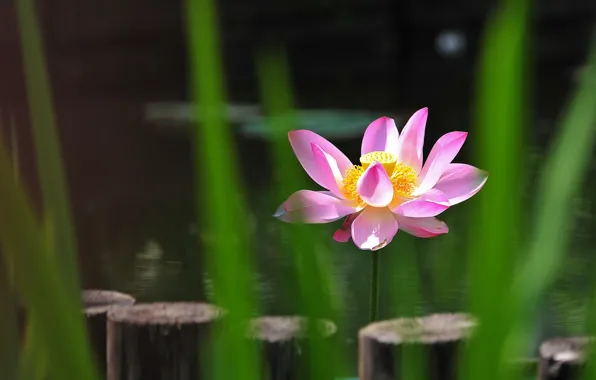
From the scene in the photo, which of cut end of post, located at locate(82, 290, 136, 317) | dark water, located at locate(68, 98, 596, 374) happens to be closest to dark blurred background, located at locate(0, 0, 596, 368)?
dark water, located at locate(68, 98, 596, 374)

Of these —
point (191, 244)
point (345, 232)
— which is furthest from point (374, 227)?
point (191, 244)

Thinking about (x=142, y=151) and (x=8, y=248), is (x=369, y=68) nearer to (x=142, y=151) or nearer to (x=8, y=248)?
(x=142, y=151)

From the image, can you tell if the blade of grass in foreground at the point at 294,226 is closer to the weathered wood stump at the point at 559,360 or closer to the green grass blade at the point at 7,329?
the green grass blade at the point at 7,329

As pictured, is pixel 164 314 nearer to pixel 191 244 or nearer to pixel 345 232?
pixel 345 232

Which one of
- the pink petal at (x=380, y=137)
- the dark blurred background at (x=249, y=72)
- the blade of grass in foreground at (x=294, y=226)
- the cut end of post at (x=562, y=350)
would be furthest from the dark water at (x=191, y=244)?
the blade of grass in foreground at (x=294, y=226)

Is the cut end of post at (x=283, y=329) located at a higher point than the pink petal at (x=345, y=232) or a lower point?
lower

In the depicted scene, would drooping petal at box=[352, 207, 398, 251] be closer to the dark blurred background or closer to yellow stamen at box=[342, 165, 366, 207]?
yellow stamen at box=[342, 165, 366, 207]
